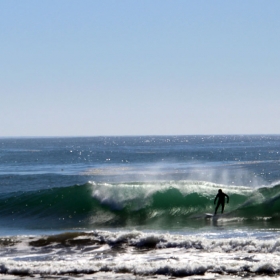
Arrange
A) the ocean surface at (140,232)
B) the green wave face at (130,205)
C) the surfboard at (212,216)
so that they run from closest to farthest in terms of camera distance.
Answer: the ocean surface at (140,232) < the surfboard at (212,216) < the green wave face at (130,205)

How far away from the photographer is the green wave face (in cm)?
2580

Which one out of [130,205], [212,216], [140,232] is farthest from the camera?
[130,205]

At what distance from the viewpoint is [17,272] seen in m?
14.9

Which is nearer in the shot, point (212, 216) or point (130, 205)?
point (212, 216)

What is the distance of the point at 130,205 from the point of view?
28219 mm

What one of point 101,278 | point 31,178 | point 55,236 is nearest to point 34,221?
point 55,236

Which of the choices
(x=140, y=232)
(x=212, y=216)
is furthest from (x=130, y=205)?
(x=140, y=232)

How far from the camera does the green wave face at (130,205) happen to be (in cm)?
2580

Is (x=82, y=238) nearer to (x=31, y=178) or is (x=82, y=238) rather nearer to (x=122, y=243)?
(x=122, y=243)

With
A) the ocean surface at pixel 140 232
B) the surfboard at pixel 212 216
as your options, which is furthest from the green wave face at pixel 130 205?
the surfboard at pixel 212 216

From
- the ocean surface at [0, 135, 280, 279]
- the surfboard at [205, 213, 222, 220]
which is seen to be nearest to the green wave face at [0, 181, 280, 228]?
the ocean surface at [0, 135, 280, 279]

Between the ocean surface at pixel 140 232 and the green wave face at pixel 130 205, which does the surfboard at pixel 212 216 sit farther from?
the green wave face at pixel 130 205

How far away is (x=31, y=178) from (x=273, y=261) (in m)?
38.8

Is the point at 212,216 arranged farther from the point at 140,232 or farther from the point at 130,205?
the point at 140,232
